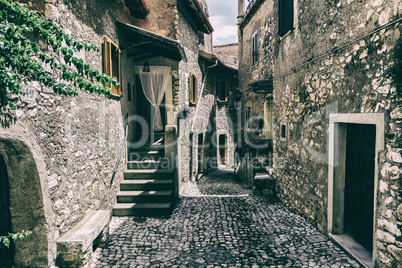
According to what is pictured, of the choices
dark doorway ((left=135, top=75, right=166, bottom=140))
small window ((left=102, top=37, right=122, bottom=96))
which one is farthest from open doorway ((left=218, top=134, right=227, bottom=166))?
small window ((left=102, top=37, right=122, bottom=96))

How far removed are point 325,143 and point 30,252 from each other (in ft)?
16.0

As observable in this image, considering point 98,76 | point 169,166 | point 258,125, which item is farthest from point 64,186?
point 258,125

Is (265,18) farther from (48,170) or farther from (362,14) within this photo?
(48,170)

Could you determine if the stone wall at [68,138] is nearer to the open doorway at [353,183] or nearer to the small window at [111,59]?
the small window at [111,59]

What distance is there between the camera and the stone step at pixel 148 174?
260 inches

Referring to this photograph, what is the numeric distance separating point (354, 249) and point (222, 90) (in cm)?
1215

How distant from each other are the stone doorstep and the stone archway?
0.28 m

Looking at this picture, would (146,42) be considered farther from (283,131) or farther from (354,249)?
(354,249)

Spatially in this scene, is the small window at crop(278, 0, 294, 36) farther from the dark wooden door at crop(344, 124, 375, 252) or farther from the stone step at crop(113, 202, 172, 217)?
the stone step at crop(113, 202, 172, 217)

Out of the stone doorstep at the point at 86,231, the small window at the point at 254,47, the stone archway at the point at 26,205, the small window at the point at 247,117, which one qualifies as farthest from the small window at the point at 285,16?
the stone archway at the point at 26,205

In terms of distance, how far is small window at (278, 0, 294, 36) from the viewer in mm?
5930

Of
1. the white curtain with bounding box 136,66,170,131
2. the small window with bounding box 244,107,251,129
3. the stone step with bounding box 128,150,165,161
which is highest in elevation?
the white curtain with bounding box 136,66,170,131

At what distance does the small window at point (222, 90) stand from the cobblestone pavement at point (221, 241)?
941cm

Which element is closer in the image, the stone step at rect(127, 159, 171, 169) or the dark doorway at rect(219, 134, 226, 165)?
the stone step at rect(127, 159, 171, 169)
